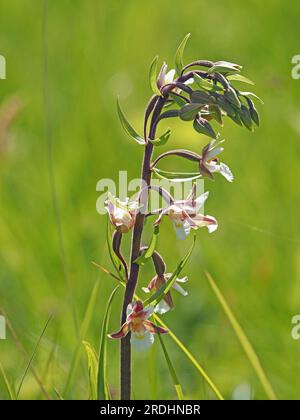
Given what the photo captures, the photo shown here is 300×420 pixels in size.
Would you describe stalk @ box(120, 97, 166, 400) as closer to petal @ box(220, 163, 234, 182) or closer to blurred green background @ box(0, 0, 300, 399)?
petal @ box(220, 163, 234, 182)

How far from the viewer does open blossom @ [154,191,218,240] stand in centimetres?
169

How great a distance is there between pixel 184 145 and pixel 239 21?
157 centimetres

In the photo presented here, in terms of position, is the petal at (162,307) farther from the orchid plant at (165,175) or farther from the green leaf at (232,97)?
the green leaf at (232,97)

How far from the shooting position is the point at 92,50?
505 centimetres

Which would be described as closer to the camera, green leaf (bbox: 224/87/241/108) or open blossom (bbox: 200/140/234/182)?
green leaf (bbox: 224/87/241/108)

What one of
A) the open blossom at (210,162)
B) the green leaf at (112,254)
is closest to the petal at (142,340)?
the green leaf at (112,254)

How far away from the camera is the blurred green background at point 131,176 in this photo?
302cm

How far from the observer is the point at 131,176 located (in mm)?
4234

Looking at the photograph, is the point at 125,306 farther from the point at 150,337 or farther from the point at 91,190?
A: the point at 91,190

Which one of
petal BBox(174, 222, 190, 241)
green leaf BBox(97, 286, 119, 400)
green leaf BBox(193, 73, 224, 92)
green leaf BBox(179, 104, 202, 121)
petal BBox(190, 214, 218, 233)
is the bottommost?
green leaf BBox(97, 286, 119, 400)

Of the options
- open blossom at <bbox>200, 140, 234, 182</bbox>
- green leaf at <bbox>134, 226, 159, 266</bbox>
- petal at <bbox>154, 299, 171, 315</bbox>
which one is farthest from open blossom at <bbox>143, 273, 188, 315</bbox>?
open blossom at <bbox>200, 140, 234, 182</bbox>

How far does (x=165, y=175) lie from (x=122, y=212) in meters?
0.11

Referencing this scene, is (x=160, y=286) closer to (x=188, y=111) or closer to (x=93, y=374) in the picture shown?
(x=93, y=374)

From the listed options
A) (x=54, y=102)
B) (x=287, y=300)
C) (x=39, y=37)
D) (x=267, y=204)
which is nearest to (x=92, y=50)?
(x=54, y=102)
